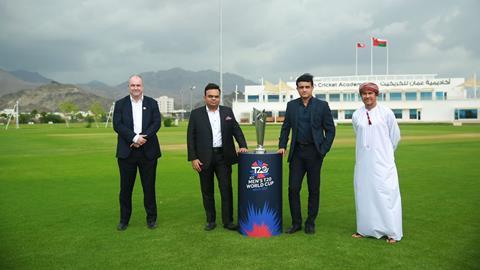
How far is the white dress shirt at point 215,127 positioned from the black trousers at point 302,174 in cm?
112

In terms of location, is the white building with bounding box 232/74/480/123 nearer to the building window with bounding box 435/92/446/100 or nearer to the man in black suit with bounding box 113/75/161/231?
the building window with bounding box 435/92/446/100

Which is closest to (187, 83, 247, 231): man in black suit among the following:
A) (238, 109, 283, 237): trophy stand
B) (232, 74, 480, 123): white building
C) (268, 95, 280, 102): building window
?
(238, 109, 283, 237): trophy stand

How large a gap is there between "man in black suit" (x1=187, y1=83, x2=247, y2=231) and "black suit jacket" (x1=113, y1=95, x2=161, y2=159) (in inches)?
22.2

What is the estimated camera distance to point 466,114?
7088 centimetres

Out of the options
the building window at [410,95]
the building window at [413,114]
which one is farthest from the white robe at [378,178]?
the building window at [410,95]

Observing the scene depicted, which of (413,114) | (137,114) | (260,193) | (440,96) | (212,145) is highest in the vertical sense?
(440,96)

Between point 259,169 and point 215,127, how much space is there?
1.02 metres

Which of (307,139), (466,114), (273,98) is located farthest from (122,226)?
(273,98)

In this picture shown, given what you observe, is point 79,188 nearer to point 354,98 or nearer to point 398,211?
point 398,211

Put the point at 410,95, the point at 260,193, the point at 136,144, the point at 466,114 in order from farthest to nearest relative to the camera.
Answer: the point at 410,95
the point at 466,114
the point at 136,144
the point at 260,193

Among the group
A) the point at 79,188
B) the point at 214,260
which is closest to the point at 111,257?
the point at 214,260

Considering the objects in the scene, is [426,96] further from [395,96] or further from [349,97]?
[349,97]

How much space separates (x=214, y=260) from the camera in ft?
16.7

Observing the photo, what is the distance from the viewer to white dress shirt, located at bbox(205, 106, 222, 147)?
21.5 ft
